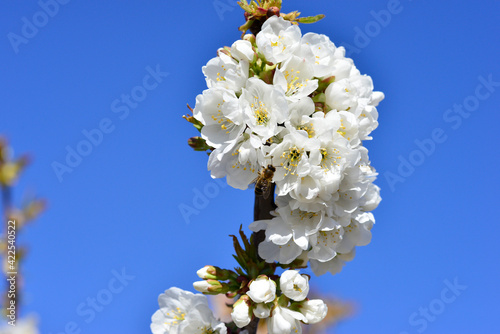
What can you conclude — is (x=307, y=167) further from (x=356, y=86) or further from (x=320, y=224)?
(x=356, y=86)

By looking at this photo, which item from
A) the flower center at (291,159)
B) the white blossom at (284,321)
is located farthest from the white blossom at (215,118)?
the white blossom at (284,321)

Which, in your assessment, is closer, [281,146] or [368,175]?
[281,146]

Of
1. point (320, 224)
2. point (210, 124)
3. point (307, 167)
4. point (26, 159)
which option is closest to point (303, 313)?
point (320, 224)

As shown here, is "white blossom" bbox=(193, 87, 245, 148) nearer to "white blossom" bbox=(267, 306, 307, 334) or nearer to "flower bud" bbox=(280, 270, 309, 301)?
"flower bud" bbox=(280, 270, 309, 301)

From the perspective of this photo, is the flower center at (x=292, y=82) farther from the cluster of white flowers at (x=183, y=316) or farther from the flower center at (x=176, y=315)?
the flower center at (x=176, y=315)

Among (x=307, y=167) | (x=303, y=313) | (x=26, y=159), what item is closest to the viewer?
(x=307, y=167)

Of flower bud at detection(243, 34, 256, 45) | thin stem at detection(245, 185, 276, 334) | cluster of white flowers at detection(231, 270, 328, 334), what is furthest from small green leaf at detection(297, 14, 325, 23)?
cluster of white flowers at detection(231, 270, 328, 334)
